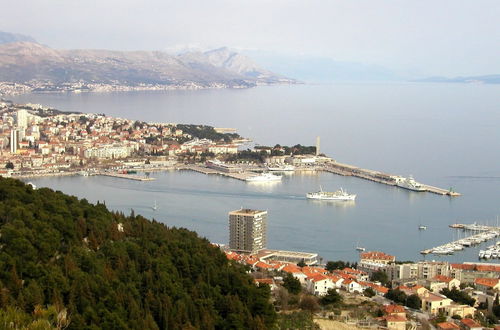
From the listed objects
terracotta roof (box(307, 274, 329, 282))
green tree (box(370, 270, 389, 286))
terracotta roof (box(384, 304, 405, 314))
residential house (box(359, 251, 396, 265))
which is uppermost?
terracotta roof (box(307, 274, 329, 282))

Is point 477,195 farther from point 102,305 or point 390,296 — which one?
point 102,305

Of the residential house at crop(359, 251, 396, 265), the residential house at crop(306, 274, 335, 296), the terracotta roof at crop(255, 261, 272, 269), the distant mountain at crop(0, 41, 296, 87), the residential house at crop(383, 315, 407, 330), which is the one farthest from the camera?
the distant mountain at crop(0, 41, 296, 87)

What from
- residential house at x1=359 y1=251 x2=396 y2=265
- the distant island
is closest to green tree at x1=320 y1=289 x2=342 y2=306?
residential house at x1=359 y1=251 x2=396 y2=265

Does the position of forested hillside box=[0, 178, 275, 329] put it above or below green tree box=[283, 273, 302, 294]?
above

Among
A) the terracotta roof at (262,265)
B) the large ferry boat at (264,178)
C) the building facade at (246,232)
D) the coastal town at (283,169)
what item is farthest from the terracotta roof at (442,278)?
the large ferry boat at (264,178)

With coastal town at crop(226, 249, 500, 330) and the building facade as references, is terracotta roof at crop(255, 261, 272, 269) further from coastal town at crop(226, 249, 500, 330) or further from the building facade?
the building facade

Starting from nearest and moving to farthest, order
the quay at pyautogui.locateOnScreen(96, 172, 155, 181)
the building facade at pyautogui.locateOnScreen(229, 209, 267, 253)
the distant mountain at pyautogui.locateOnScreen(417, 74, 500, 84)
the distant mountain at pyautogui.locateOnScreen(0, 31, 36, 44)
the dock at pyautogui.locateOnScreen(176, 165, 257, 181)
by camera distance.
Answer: the building facade at pyautogui.locateOnScreen(229, 209, 267, 253) < the quay at pyautogui.locateOnScreen(96, 172, 155, 181) < the dock at pyautogui.locateOnScreen(176, 165, 257, 181) < the distant mountain at pyautogui.locateOnScreen(417, 74, 500, 84) < the distant mountain at pyautogui.locateOnScreen(0, 31, 36, 44)

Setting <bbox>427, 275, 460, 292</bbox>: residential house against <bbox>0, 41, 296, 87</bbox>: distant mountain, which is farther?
<bbox>0, 41, 296, 87</bbox>: distant mountain

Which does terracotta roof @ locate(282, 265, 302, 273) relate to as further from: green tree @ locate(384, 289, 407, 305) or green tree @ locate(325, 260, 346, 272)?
green tree @ locate(384, 289, 407, 305)

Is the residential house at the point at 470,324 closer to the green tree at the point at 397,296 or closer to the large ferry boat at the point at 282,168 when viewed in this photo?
the green tree at the point at 397,296
